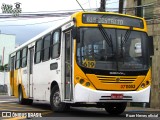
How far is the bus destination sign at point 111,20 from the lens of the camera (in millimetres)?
13379

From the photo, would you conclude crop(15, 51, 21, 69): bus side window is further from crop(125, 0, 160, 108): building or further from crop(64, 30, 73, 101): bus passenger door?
crop(64, 30, 73, 101): bus passenger door

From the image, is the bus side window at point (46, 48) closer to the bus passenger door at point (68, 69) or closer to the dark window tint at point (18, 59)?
the bus passenger door at point (68, 69)

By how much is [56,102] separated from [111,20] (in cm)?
368

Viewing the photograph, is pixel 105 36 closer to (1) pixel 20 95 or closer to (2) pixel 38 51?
(2) pixel 38 51

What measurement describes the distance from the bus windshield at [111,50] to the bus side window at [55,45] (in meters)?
1.85

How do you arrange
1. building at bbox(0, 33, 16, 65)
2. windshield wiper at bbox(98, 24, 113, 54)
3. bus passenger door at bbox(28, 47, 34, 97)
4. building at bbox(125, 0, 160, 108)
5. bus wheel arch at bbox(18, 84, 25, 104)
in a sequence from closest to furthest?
windshield wiper at bbox(98, 24, 113, 54) < bus passenger door at bbox(28, 47, 34, 97) < bus wheel arch at bbox(18, 84, 25, 104) < building at bbox(125, 0, 160, 108) < building at bbox(0, 33, 16, 65)

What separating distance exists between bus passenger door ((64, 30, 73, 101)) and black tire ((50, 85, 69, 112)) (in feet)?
2.32

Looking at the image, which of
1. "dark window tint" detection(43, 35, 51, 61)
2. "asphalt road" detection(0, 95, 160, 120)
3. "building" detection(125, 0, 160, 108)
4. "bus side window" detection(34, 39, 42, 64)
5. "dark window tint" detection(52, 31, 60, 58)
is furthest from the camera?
"building" detection(125, 0, 160, 108)

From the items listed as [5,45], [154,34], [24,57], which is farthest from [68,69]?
[5,45]

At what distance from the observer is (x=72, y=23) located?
44.1 ft

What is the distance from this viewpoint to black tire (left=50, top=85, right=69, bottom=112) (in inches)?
565

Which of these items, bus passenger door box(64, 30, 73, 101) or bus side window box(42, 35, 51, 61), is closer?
bus passenger door box(64, 30, 73, 101)

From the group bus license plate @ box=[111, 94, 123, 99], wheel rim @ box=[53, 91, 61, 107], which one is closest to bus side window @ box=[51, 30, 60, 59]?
wheel rim @ box=[53, 91, 61, 107]

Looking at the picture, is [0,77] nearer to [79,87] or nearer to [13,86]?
[13,86]
